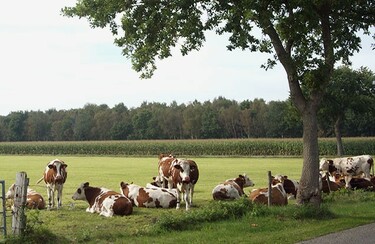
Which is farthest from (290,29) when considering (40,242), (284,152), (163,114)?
(163,114)

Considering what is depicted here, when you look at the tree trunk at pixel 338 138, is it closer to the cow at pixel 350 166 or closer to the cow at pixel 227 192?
the cow at pixel 350 166

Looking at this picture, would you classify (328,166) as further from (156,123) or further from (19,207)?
(156,123)

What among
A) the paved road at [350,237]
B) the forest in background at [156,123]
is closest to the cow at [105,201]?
the paved road at [350,237]

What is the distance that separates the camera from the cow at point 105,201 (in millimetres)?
16000

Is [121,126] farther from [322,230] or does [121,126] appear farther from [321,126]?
[322,230]

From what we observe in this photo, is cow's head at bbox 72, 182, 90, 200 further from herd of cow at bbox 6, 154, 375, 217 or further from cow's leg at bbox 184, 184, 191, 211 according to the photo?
cow's leg at bbox 184, 184, 191, 211

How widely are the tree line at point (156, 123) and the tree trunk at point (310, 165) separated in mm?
92354

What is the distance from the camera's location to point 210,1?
16812mm

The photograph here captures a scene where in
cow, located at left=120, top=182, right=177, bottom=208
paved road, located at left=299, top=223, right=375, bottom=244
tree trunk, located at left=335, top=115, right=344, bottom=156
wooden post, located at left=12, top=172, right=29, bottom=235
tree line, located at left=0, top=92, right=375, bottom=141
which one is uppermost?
tree line, located at left=0, top=92, right=375, bottom=141

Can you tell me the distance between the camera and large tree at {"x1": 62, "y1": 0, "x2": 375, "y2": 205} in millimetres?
15680

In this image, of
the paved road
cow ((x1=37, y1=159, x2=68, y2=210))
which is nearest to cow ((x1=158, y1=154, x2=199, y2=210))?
cow ((x1=37, y1=159, x2=68, y2=210))

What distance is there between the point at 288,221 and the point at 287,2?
21.5 ft

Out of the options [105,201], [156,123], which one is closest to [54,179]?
[105,201]

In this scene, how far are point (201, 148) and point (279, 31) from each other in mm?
60968
